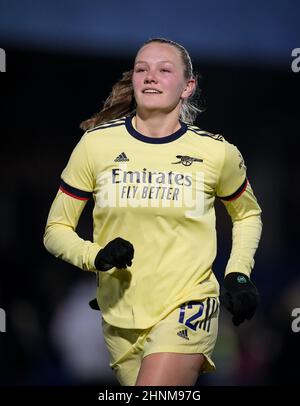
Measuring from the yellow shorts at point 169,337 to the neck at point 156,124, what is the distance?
0.71m

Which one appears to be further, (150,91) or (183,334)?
(150,91)

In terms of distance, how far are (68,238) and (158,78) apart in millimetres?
736

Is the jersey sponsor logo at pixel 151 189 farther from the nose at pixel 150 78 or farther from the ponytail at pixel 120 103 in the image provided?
the ponytail at pixel 120 103

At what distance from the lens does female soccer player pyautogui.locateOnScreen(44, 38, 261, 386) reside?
352 cm

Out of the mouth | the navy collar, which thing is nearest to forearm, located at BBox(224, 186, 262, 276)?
the navy collar

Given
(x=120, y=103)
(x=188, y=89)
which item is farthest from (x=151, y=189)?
(x=120, y=103)

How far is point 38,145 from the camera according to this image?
22.1 ft

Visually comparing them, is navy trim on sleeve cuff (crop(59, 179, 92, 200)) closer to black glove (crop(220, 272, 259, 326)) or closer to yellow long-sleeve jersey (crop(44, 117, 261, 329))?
yellow long-sleeve jersey (crop(44, 117, 261, 329))

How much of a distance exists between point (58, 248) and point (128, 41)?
9.84 ft

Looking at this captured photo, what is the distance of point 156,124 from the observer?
3.78m

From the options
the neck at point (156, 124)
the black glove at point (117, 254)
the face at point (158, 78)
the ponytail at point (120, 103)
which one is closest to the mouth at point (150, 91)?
the face at point (158, 78)

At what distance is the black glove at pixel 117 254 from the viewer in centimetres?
341

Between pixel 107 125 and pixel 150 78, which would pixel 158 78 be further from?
pixel 107 125
